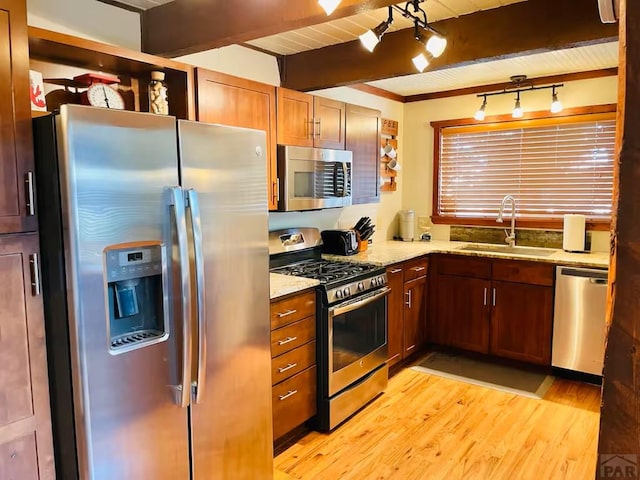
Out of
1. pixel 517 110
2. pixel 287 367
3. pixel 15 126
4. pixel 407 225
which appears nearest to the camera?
pixel 15 126

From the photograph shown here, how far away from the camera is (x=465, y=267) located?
13.0 feet

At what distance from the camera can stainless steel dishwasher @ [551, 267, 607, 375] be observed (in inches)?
132

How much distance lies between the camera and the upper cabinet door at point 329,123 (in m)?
3.20

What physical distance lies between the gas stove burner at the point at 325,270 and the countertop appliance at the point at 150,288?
857 mm

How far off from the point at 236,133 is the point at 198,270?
1.99ft

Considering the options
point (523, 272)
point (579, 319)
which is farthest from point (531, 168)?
point (579, 319)

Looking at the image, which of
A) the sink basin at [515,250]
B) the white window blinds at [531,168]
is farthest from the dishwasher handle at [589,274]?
the white window blinds at [531,168]

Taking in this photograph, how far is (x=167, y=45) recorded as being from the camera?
2369mm

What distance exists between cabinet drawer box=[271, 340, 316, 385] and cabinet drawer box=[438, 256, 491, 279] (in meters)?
1.75

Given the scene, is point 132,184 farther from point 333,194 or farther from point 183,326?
point 333,194

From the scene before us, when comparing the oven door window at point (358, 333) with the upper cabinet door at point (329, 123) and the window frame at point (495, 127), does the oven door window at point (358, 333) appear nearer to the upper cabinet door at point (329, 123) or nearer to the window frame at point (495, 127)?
the upper cabinet door at point (329, 123)

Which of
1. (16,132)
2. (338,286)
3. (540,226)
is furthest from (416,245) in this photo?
(16,132)

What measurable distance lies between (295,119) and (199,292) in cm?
159

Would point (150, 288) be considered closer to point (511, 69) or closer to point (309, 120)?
point (309, 120)
